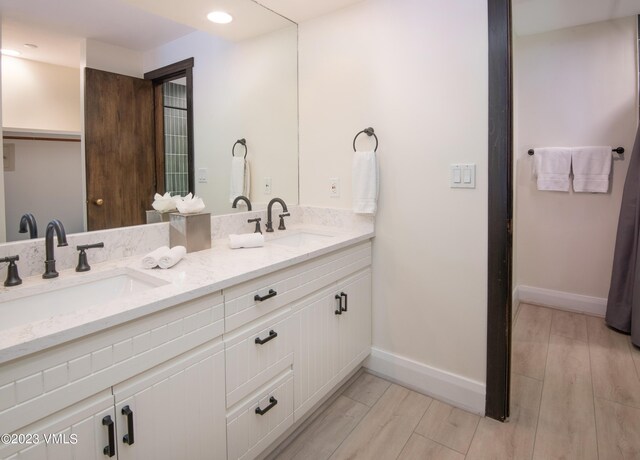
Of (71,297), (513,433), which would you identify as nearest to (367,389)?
(513,433)

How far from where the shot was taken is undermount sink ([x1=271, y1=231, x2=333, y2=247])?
215cm

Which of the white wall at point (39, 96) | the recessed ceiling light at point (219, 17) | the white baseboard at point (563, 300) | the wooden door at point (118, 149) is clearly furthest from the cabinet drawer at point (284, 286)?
the white baseboard at point (563, 300)

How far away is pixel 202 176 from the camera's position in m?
1.96

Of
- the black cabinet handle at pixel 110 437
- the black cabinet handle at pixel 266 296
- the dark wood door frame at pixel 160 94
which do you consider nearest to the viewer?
the black cabinet handle at pixel 110 437

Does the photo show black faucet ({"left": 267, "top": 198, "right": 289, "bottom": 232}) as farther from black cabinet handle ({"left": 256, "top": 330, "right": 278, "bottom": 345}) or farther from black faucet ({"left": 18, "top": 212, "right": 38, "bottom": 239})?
black faucet ({"left": 18, "top": 212, "right": 38, "bottom": 239})

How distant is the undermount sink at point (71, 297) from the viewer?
1.14 metres

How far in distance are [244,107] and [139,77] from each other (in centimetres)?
70

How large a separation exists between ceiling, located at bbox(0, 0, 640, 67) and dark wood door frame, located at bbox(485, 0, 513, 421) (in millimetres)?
362

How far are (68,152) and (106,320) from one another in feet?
2.70

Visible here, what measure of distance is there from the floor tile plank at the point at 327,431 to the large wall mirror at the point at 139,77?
1.19 m

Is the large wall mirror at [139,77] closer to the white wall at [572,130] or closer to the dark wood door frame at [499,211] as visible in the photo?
the dark wood door frame at [499,211]

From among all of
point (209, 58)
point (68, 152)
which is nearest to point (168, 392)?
point (68, 152)

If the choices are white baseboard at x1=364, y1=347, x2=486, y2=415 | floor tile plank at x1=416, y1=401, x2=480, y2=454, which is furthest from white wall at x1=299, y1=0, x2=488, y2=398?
floor tile plank at x1=416, y1=401, x2=480, y2=454

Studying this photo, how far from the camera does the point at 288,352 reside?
1575 millimetres
